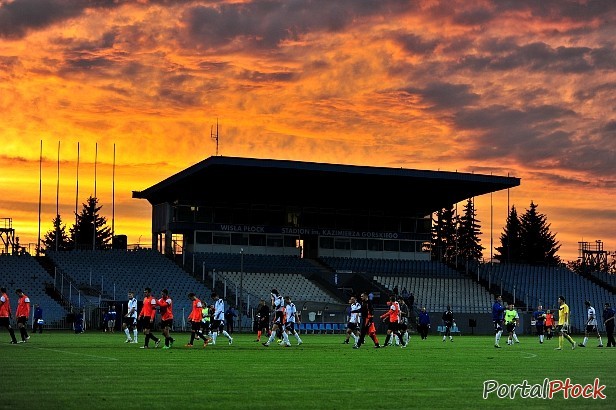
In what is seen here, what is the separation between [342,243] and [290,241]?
14.8ft

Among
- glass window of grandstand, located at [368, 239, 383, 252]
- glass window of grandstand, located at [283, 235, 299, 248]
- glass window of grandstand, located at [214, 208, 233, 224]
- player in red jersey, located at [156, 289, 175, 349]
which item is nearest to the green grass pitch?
player in red jersey, located at [156, 289, 175, 349]

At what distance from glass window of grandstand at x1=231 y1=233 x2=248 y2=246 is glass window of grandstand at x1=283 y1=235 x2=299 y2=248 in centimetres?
374

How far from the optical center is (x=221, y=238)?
85938mm

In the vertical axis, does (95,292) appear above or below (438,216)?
below

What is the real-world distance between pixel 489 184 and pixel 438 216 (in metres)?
61.0

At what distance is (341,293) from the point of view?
7962 cm

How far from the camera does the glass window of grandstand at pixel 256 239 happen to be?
3430 inches

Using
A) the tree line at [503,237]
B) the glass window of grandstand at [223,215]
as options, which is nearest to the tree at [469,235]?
the tree line at [503,237]

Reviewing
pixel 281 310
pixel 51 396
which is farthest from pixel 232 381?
pixel 281 310

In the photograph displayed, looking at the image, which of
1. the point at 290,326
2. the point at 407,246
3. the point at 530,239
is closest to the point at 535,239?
the point at 530,239

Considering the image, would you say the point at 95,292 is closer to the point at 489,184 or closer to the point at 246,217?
the point at 246,217

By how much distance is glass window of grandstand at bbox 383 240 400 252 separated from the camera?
91.9 meters

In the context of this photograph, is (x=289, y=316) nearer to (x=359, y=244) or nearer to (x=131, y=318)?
(x=131, y=318)

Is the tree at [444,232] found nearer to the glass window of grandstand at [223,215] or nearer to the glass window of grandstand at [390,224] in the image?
the glass window of grandstand at [390,224]
